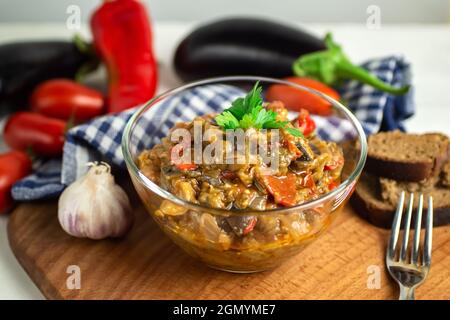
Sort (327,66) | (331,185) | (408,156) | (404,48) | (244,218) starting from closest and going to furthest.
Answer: (244,218), (331,185), (408,156), (327,66), (404,48)

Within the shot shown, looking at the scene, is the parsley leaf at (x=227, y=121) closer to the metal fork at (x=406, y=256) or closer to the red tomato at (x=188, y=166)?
the red tomato at (x=188, y=166)

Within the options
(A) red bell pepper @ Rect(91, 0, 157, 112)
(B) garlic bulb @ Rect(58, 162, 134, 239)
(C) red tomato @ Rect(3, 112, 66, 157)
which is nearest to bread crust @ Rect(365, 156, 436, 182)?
(B) garlic bulb @ Rect(58, 162, 134, 239)

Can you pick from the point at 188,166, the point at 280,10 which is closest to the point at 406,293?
the point at 188,166

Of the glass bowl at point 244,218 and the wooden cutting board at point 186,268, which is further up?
the glass bowl at point 244,218

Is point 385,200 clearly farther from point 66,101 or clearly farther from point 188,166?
point 66,101

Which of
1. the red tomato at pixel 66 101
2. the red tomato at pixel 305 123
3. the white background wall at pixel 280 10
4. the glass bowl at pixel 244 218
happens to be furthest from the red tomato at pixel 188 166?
the white background wall at pixel 280 10
